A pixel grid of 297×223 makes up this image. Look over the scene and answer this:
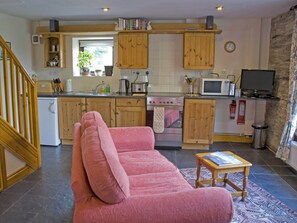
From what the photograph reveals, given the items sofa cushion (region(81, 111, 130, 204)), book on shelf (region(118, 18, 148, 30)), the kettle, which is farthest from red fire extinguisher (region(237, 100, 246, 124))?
sofa cushion (region(81, 111, 130, 204))

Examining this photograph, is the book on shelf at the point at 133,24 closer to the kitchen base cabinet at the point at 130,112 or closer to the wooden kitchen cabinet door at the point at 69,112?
the kitchen base cabinet at the point at 130,112

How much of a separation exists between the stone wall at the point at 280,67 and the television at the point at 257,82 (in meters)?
0.13

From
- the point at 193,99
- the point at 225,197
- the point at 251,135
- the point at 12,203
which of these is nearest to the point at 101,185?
the point at 225,197

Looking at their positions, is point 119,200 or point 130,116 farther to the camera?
point 130,116

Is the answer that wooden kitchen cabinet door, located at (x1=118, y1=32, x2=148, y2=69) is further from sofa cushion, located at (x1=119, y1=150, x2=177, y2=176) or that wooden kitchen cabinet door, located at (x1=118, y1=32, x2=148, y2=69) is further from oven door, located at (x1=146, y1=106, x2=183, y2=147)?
sofa cushion, located at (x1=119, y1=150, x2=177, y2=176)

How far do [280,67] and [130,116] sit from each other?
8.44ft

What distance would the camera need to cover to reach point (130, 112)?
15.1 ft

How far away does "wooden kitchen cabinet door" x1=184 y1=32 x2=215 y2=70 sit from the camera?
4.66m

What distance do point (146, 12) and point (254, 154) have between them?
288 cm

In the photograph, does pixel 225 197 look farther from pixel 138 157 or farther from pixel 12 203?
pixel 12 203

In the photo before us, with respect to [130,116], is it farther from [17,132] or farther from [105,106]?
[17,132]

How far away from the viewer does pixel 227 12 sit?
4297mm

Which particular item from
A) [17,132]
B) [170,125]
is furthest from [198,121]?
[17,132]

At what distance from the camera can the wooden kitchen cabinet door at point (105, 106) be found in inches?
181
